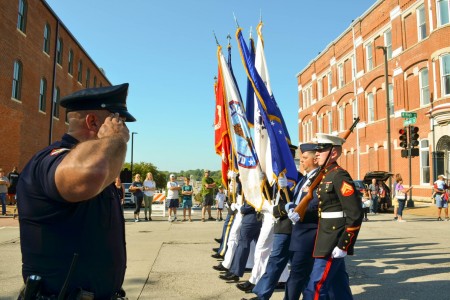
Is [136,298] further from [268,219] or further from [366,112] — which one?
[366,112]

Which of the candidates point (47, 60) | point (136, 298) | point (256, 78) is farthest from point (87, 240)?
point (47, 60)

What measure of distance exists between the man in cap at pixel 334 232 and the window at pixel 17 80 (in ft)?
72.4

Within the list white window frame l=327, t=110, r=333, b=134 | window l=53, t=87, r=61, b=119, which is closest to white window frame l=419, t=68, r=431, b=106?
white window frame l=327, t=110, r=333, b=134

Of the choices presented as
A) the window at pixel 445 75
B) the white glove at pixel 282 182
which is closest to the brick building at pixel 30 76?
the white glove at pixel 282 182

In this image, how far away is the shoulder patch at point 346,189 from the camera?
386 cm

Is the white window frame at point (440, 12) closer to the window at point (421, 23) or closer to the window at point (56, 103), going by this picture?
the window at point (421, 23)

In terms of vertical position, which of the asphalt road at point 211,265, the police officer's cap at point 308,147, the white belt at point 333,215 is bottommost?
the asphalt road at point 211,265

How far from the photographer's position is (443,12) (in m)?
21.6

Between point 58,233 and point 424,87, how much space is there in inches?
1012

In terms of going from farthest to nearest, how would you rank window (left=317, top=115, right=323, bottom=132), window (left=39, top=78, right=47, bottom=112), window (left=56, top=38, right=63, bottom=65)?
window (left=317, top=115, right=323, bottom=132) < window (left=56, top=38, right=63, bottom=65) < window (left=39, top=78, right=47, bottom=112)

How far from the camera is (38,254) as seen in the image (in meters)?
1.82

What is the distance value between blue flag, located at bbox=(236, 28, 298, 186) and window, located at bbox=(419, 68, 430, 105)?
20.5 metres

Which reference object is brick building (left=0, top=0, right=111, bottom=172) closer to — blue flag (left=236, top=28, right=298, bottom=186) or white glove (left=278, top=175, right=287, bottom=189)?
blue flag (left=236, top=28, right=298, bottom=186)

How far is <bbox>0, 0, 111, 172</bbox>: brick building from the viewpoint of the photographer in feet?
68.9
